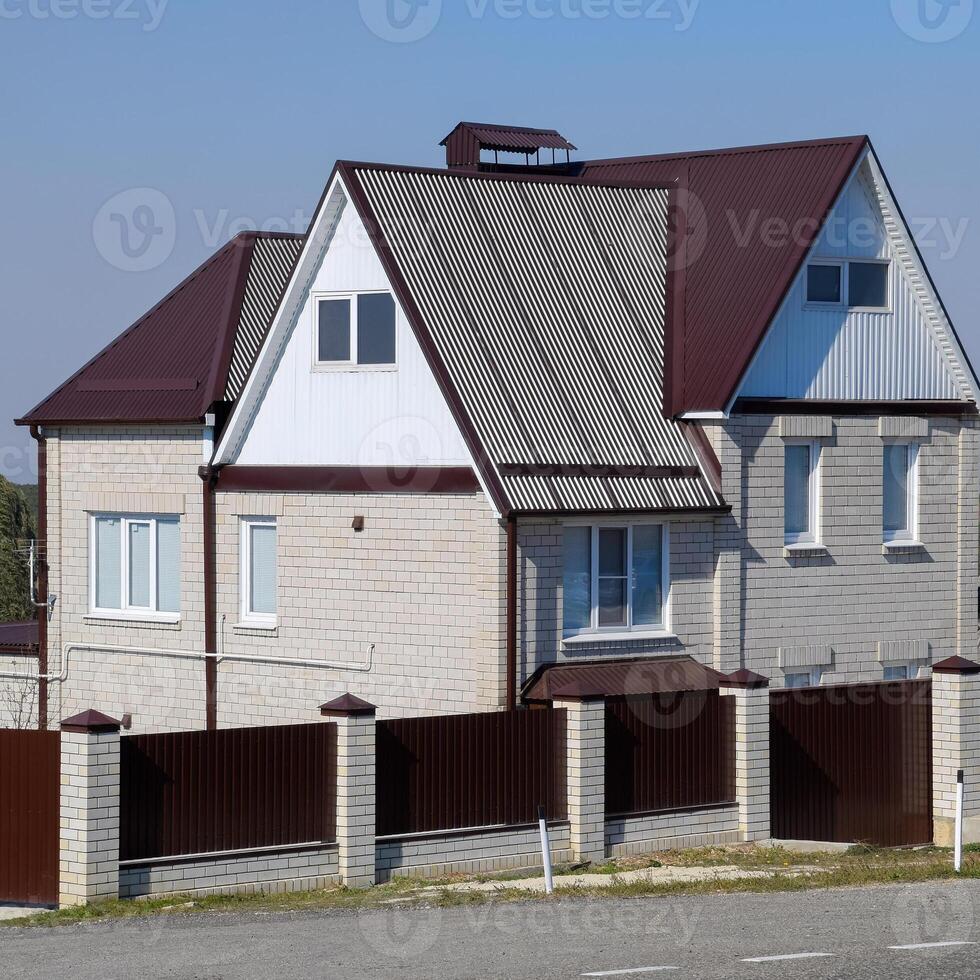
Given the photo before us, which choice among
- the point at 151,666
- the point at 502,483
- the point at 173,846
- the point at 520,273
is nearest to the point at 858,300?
the point at 520,273

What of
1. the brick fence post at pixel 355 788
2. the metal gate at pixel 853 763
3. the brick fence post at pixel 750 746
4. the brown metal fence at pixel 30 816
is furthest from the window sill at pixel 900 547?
the brown metal fence at pixel 30 816

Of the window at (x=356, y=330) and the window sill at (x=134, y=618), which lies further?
the window sill at (x=134, y=618)

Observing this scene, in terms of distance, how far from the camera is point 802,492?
23.9 meters

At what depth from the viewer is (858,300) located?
2469 cm

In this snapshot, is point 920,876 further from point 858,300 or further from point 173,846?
point 858,300

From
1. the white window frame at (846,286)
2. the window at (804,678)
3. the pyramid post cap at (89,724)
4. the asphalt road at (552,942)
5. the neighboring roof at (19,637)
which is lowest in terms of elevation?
the asphalt road at (552,942)

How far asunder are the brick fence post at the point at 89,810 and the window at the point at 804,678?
10577 mm

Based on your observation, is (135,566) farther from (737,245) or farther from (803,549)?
(737,245)

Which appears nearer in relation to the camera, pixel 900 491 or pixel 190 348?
pixel 900 491

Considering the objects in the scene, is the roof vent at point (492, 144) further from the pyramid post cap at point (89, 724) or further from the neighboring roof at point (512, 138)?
the pyramid post cap at point (89, 724)

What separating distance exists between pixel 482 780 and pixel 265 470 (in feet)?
22.9

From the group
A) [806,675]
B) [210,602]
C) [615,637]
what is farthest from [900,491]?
[210,602]

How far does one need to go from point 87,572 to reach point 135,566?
880 millimetres

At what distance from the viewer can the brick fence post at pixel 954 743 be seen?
2131 cm
